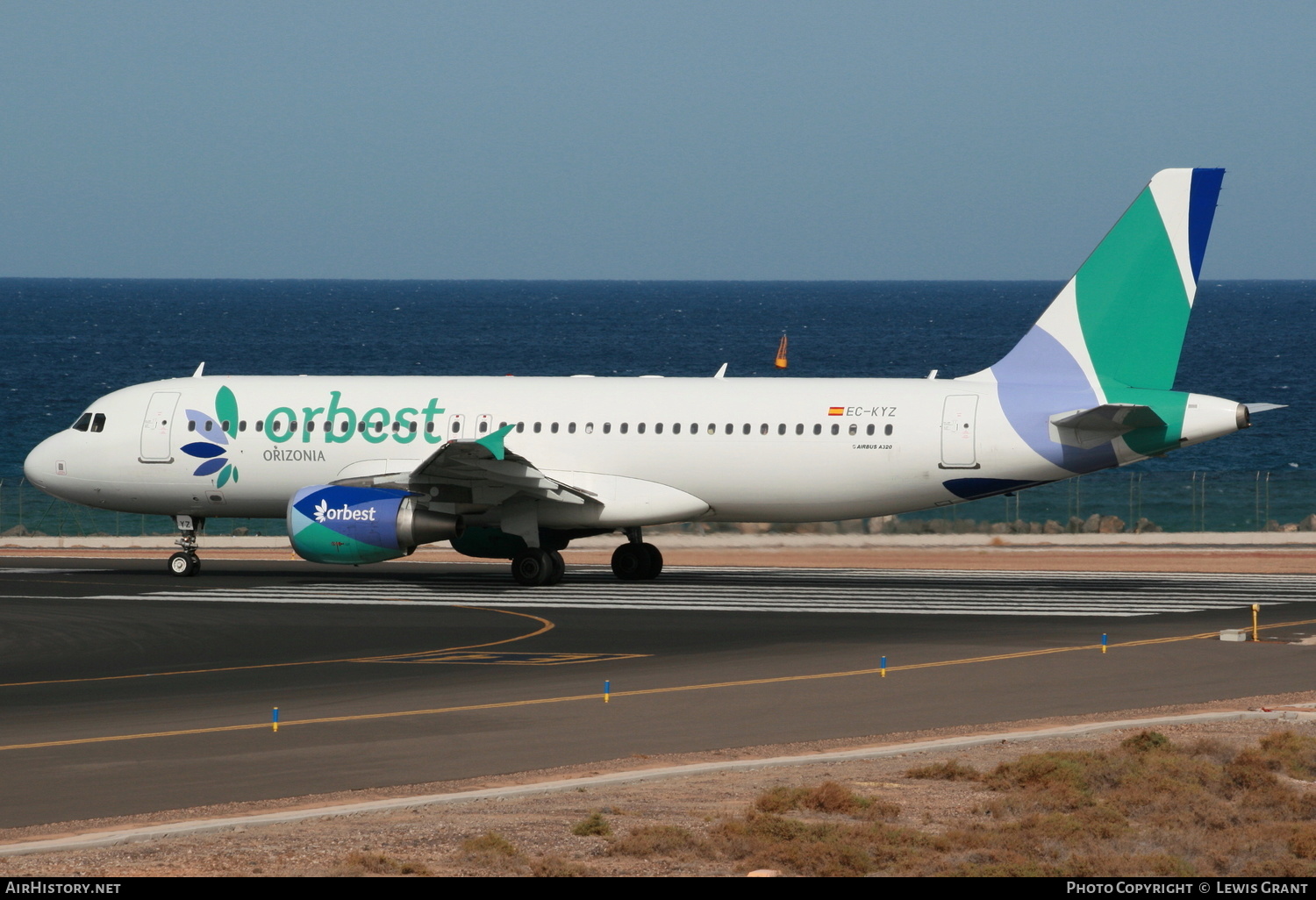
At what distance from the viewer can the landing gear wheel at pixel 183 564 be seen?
37438 mm

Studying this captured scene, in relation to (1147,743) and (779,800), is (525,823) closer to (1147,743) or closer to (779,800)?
(779,800)

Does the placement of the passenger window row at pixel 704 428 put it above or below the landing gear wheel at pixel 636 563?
above

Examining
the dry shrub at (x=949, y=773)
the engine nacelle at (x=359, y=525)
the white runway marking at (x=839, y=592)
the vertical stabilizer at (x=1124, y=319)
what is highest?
the vertical stabilizer at (x=1124, y=319)

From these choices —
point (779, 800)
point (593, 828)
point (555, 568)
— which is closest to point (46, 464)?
point (555, 568)

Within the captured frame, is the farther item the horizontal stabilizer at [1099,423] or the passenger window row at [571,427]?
the passenger window row at [571,427]

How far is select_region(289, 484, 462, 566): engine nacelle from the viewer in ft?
107

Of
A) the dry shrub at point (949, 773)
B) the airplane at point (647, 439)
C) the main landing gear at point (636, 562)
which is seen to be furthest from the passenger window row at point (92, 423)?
the dry shrub at point (949, 773)

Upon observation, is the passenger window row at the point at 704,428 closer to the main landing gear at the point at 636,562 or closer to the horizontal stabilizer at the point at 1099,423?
the main landing gear at the point at 636,562

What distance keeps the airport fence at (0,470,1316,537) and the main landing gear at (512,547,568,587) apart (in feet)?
43.5

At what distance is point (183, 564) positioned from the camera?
3753 cm

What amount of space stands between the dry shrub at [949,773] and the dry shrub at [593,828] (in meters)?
3.72

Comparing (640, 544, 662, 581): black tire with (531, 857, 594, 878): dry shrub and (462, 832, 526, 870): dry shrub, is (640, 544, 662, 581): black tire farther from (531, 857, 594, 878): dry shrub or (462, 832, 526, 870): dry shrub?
(531, 857, 594, 878): dry shrub

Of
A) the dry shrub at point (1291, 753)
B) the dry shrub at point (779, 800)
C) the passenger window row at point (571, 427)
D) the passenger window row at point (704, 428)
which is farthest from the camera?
the passenger window row at point (571, 427)

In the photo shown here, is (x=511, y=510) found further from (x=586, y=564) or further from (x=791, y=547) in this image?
(x=791, y=547)
